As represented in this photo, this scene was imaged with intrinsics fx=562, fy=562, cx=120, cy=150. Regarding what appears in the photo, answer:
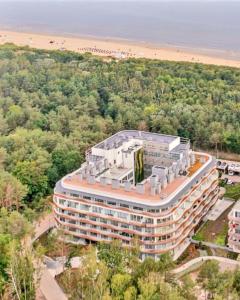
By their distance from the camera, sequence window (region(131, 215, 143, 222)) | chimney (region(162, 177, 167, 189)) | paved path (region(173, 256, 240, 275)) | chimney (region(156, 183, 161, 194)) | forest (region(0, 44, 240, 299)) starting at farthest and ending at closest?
forest (region(0, 44, 240, 299)) < chimney (region(162, 177, 167, 189)) < chimney (region(156, 183, 161, 194)) < window (region(131, 215, 143, 222)) < paved path (region(173, 256, 240, 275))

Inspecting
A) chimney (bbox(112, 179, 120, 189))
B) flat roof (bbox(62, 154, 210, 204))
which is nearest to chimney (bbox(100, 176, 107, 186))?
flat roof (bbox(62, 154, 210, 204))

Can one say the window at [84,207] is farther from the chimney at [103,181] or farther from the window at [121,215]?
the window at [121,215]

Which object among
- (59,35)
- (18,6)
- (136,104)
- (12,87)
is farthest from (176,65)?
(18,6)

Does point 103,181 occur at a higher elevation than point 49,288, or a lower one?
higher

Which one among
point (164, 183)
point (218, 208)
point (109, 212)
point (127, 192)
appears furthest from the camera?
point (218, 208)

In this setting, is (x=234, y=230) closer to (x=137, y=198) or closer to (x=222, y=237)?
(x=222, y=237)

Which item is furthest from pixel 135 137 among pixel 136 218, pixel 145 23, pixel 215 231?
pixel 145 23

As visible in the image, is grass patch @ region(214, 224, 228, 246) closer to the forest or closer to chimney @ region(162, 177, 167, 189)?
chimney @ region(162, 177, 167, 189)
